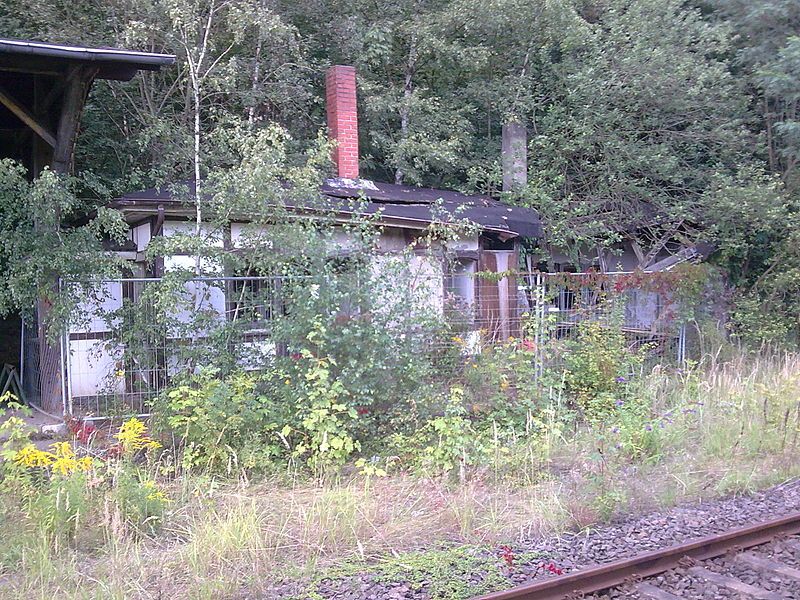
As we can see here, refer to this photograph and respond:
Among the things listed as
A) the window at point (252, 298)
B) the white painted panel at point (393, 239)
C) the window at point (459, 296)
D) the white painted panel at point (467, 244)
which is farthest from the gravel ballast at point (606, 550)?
the white painted panel at point (393, 239)

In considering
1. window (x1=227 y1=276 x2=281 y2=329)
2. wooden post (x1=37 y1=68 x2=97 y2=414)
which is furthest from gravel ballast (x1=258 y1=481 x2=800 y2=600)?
wooden post (x1=37 y1=68 x2=97 y2=414)

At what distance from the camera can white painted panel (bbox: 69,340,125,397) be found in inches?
363

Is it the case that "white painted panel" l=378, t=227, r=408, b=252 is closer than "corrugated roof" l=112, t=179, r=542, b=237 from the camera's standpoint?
No

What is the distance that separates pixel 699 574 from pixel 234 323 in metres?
5.98

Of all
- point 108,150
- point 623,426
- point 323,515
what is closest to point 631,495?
point 623,426

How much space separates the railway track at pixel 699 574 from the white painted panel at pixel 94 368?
20.3 ft

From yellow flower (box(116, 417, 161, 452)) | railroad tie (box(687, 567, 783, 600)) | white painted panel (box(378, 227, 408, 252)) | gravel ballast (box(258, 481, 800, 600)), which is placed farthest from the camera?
white painted panel (box(378, 227, 408, 252))

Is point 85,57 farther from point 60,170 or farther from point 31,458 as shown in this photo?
point 31,458

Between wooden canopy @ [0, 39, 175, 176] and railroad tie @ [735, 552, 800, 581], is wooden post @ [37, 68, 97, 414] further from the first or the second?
railroad tie @ [735, 552, 800, 581]

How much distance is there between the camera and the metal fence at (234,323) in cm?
820

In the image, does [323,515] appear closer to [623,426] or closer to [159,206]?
[623,426]

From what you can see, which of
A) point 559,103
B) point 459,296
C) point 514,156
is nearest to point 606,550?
point 459,296

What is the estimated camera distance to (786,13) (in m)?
15.5

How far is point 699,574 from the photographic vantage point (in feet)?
17.7
